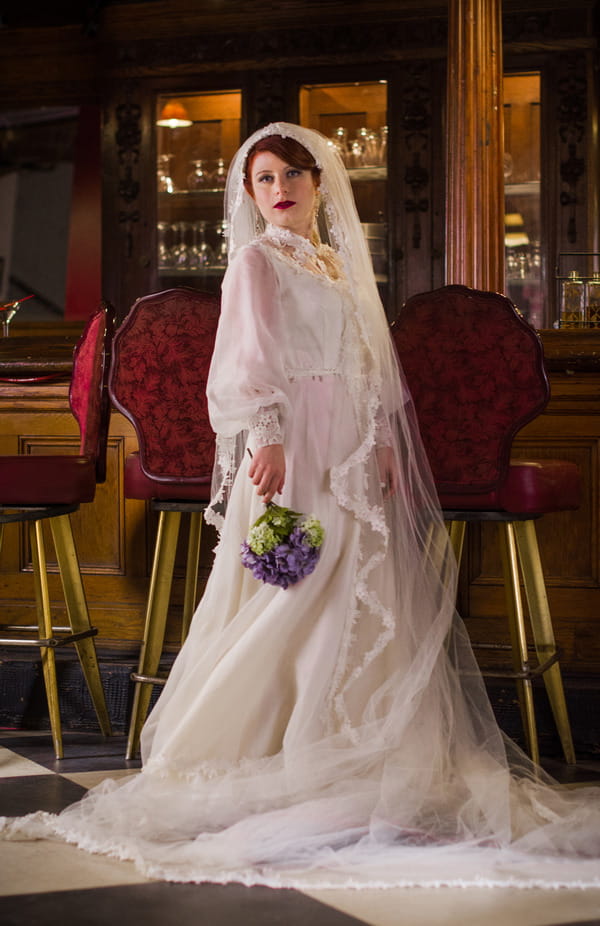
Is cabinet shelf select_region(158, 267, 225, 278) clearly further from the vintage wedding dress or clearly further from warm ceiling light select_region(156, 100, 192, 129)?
the vintage wedding dress

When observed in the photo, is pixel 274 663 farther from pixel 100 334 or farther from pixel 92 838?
pixel 100 334

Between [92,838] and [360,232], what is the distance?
4.11ft

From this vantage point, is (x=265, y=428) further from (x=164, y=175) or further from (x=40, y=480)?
(x=164, y=175)

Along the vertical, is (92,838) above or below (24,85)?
below

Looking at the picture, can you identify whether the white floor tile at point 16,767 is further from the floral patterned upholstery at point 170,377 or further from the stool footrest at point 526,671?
the stool footrest at point 526,671

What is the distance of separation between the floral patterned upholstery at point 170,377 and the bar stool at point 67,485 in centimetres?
14

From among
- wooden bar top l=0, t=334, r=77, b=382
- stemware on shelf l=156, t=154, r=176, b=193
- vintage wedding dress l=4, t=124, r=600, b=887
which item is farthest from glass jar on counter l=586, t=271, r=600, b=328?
stemware on shelf l=156, t=154, r=176, b=193

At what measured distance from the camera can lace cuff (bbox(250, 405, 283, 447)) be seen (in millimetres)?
2098

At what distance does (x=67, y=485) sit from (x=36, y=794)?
2.24 ft

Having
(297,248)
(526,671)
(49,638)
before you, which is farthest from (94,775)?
(297,248)

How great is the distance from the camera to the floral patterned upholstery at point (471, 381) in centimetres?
232

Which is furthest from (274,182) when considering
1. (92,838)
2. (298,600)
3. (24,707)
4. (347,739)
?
(24,707)

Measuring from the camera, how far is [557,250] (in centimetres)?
479

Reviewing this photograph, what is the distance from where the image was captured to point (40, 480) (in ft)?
8.38
